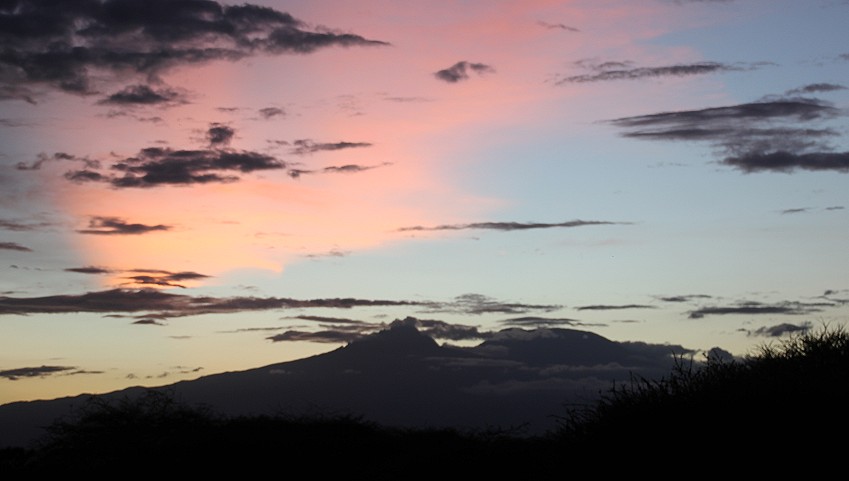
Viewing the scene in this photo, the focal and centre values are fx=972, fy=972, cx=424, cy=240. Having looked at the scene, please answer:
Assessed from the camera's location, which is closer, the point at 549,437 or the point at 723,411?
the point at 723,411

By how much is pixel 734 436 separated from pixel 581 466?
334 cm

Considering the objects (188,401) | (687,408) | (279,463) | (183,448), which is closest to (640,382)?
(687,408)

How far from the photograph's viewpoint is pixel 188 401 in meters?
29.4

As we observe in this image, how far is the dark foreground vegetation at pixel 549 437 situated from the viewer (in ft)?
59.9

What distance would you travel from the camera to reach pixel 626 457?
19.3 metres

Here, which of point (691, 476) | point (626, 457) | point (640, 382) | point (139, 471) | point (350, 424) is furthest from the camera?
point (350, 424)

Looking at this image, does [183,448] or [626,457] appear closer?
[626,457]

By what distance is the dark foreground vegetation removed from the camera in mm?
18250

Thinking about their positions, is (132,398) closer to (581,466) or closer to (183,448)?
(183,448)

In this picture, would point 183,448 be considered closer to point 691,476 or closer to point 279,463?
point 279,463

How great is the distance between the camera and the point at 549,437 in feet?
81.3

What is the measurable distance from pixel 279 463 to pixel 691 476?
35.9 ft

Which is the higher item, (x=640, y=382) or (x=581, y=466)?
(x=640, y=382)

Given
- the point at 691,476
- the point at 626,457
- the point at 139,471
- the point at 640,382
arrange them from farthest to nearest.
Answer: the point at 139,471
the point at 640,382
the point at 626,457
the point at 691,476
